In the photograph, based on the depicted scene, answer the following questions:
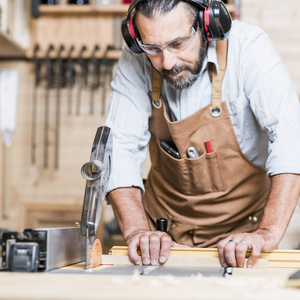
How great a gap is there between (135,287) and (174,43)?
0.90 metres

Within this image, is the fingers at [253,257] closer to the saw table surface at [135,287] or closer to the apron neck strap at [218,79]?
the saw table surface at [135,287]

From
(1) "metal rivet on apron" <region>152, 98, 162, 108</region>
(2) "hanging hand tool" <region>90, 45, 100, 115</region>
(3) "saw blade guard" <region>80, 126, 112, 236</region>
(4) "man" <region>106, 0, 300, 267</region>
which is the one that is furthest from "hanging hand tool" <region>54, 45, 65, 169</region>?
(3) "saw blade guard" <region>80, 126, 112, 236</region>

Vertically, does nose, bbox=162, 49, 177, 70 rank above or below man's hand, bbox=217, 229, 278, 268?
above

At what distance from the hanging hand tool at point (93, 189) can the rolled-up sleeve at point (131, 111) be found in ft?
1.29

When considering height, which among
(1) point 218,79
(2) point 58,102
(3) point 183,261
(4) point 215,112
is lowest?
(3) point 183,261

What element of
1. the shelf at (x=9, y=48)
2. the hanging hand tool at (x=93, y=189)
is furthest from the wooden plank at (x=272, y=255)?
the shelf at (x=9, y=48)

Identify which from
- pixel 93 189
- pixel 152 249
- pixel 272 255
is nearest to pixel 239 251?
pixel 272 255

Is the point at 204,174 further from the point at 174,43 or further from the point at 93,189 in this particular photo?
the point at 93,189

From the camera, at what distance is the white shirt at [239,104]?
1530 mm

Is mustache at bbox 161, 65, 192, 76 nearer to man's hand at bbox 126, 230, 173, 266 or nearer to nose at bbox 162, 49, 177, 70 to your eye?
nose at bbox 162, 49, 177, 70

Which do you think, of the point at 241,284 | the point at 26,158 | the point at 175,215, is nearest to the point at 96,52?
the point at 26,158

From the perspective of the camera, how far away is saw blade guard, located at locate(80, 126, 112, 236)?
3.75ft

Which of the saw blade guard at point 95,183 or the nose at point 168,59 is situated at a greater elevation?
the nose at point 168,59

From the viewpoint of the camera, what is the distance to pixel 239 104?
5.49 feet
